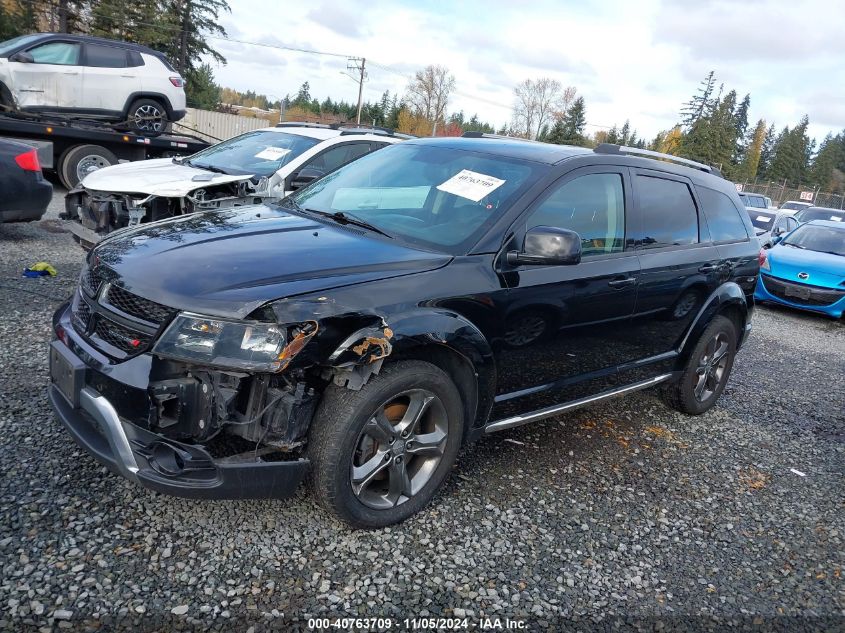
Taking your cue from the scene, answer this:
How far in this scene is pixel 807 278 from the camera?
32.7 ft

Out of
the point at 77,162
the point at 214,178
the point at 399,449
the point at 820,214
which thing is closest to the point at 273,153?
the point at 214,178

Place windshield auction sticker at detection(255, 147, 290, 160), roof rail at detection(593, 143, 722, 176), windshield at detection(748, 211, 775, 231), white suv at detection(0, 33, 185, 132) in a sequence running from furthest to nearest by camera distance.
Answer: windshield at detection(748, 211, 775, 231)
white suv at detection(0, 33, 185, 132)
windshield auction sticker at detection(255, 147, 290, 160)
roof rail at detection(593, 143, 722, 176)

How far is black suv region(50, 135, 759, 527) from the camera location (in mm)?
2521

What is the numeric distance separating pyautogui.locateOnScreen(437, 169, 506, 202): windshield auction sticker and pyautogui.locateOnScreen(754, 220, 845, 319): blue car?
7435 millimetres

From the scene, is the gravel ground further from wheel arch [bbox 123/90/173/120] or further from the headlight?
wheel arch [bbox 123/90/173/120]

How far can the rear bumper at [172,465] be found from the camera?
2.51 metres

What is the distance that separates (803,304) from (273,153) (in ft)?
27.0

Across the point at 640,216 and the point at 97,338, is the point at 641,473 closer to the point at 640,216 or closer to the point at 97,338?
the point at 640,216

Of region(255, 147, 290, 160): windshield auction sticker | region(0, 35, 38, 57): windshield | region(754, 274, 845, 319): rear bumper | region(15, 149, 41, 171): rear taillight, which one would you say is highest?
region(0, 35, 38, 57): windshield

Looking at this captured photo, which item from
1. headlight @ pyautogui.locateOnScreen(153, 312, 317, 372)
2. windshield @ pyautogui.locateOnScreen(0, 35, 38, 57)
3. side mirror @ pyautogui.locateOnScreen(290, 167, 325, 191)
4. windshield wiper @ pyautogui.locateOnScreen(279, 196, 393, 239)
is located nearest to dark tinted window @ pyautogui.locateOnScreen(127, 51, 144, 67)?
windshield @ pyautogui.locateOnScreen(0, 35, 38, 57)

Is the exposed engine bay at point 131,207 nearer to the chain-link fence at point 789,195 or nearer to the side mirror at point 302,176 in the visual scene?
the side mirror at point 302,176

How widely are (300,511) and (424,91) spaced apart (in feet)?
235

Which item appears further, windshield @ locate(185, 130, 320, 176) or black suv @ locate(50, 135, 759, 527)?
windshield @ locate(185, 130, 320, 176)

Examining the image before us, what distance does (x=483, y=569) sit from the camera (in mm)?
2857
